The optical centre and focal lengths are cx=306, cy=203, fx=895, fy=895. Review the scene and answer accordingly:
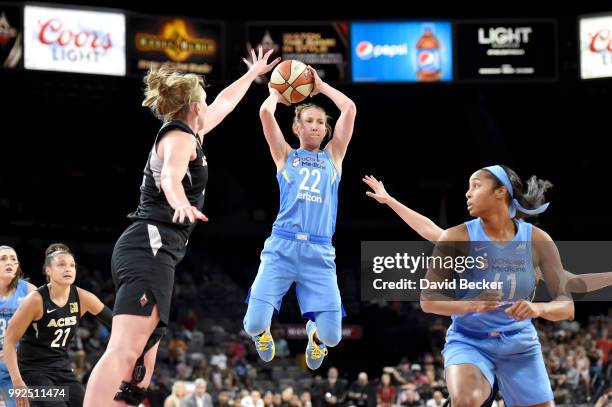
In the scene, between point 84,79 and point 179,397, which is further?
point 84,79

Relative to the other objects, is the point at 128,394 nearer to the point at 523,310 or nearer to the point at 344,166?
the point at 523,310

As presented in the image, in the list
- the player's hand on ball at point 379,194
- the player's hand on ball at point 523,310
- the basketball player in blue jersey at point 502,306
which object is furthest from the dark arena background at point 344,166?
the player's hand on ball at point 523,310

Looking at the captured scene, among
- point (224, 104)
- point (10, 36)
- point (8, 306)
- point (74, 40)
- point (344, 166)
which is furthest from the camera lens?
point (344, 166)

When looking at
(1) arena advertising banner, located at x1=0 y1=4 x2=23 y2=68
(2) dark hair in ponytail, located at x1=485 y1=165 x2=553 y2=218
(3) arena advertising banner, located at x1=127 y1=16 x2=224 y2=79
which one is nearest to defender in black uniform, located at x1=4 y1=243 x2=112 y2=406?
(2) dark hair in ponytail, located at x1=485 y1=165 x2=553 y2=218

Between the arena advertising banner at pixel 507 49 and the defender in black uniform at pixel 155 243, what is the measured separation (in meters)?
14.8

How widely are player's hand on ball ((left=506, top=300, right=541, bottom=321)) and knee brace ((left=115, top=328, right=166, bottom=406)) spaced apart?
1.88 m

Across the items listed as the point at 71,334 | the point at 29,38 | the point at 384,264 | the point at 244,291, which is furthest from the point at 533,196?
the point at 244,291

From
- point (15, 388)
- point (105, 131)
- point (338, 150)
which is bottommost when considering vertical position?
point (15, 388)

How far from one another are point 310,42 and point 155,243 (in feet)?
48.3

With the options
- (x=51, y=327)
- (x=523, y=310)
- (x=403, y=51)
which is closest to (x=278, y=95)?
(x=51, y=327)

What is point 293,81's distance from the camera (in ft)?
24.7

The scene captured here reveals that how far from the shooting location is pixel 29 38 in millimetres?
17203

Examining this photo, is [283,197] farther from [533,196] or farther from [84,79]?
[84,79]

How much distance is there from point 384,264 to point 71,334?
157 inches
